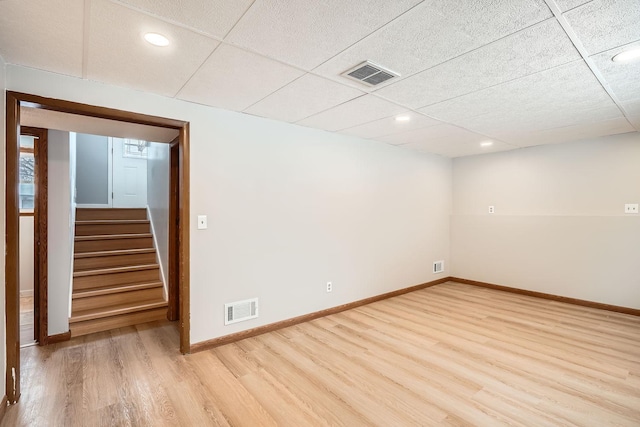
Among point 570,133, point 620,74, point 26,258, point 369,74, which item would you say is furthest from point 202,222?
point 570,133

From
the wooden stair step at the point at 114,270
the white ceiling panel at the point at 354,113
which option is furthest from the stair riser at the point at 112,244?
the white ceiling panel at the point at 354,113

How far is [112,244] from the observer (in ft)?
14.6

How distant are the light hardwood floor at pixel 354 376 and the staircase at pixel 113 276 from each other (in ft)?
0.78

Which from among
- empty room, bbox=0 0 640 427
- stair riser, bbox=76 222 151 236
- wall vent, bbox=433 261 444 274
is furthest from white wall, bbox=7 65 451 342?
stair riser, bbox=76 222 151 236

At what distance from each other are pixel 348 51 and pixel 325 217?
2.18 meters

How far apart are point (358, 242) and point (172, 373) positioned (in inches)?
102

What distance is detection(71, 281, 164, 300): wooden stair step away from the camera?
138 inches

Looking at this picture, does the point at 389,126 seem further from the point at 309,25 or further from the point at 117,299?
the point at 117,299

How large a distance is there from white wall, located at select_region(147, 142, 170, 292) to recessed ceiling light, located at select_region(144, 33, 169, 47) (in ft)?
7.69

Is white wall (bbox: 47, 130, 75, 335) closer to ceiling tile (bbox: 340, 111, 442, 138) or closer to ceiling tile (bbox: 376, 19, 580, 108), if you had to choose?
ceiling tile (bbox: 340, 111, 442, 138)

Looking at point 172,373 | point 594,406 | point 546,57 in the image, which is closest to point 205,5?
point 546,57

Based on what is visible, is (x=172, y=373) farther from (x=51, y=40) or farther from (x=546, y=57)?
(x=546, y=57)

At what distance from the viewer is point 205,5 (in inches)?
57.9

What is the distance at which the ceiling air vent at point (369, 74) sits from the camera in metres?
2.09
